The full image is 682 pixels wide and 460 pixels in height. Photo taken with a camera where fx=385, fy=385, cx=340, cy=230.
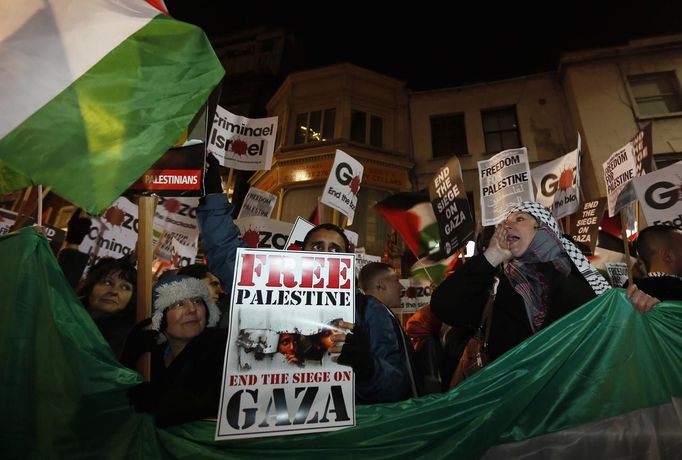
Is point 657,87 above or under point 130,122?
above

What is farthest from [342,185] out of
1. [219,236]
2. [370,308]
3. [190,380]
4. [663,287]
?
[190,380]

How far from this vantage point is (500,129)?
52.0 feet

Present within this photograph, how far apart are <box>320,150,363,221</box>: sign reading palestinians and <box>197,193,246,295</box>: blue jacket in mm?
3740

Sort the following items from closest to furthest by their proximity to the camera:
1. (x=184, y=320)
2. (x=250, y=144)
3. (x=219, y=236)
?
(x=184, y=320) → (x=219, y=236) → (x=250, y=144)

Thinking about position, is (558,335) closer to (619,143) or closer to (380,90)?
(619,143)

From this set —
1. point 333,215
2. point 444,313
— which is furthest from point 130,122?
point 333,215

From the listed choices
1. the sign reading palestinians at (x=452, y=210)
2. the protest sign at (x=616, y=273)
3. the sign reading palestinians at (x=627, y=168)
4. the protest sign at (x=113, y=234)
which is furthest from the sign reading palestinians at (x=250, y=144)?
the protest sign at (x=616, y=273)

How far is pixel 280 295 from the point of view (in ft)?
6.58

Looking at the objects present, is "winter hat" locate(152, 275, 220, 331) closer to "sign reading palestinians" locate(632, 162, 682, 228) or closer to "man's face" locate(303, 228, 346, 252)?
"man's face" locate(303, 228, 346, 252)

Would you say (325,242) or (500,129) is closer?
(325,242)

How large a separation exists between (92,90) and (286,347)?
1983mm

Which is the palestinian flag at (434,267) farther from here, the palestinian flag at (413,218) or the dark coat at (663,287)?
the dark coat at (663,287)

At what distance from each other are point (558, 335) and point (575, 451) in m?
0.53

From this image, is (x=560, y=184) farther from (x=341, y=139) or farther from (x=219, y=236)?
(x=341, y=139)
